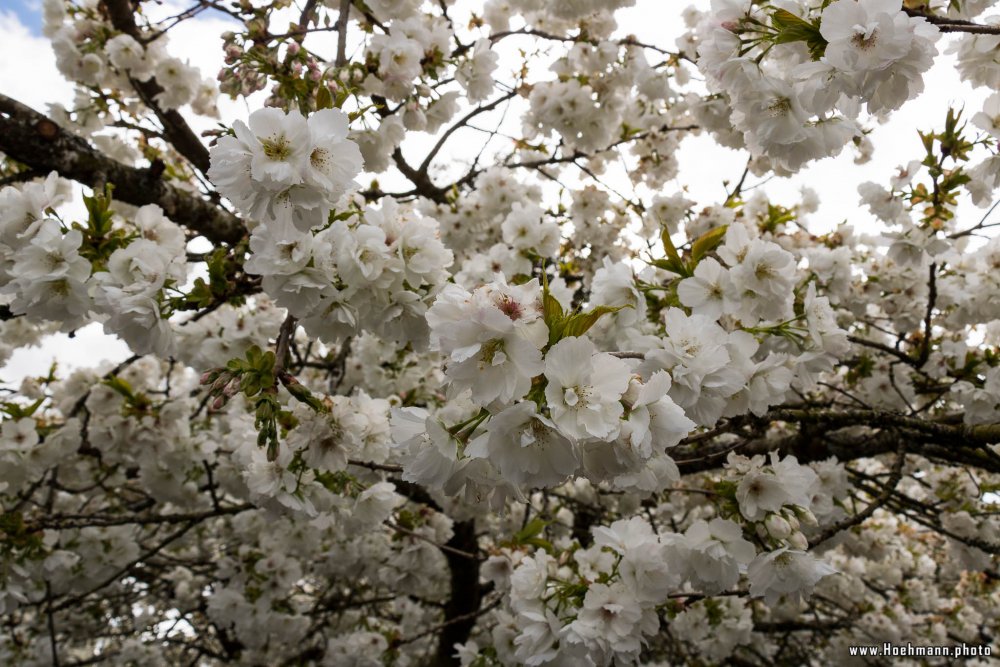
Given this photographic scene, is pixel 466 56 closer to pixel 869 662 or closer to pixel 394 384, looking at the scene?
pixel 394 384

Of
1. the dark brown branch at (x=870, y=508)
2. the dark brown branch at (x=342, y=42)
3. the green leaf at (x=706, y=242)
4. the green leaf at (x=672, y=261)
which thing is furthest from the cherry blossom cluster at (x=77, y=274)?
the dark brown branch at (x=870, y=508)

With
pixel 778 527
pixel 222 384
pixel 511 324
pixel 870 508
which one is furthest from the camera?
pixel 870 508

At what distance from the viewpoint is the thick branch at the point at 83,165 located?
217 centimetres

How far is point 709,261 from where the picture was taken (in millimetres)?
1646

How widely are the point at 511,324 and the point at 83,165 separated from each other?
2266mm

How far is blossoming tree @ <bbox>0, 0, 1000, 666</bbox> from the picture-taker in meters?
1.19

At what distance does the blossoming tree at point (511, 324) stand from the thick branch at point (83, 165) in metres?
0.01

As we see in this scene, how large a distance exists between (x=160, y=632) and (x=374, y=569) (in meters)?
3.11

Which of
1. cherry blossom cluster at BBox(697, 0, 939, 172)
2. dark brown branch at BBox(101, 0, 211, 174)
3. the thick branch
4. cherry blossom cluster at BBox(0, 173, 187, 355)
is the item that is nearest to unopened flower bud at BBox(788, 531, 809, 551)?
cherry blossom cluster at BBox(697, 0, 939, 172)

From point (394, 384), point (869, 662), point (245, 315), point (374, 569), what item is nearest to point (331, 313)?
point (245, 315)

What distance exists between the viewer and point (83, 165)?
7.52 ft

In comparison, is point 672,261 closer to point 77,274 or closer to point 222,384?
point 222,384

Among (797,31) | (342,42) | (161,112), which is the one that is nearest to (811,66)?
(797,31)

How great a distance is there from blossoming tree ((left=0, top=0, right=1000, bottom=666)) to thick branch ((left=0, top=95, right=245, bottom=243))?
0.04 feet
